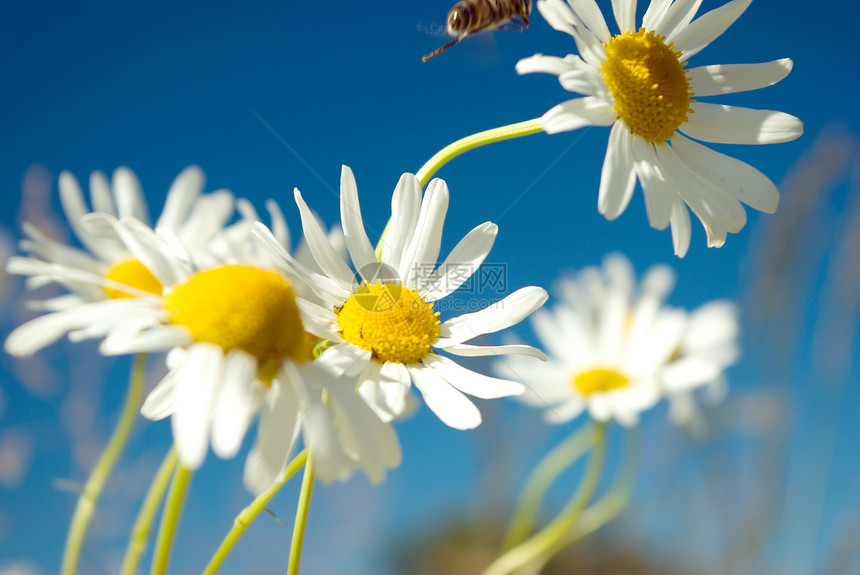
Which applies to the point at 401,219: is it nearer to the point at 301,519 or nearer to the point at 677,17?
the point at 301,519

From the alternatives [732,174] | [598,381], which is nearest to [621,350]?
[598,381]

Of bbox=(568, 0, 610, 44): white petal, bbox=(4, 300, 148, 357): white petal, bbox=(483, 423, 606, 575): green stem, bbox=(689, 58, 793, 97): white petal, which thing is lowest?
bbox=(483, 423, 606, 575): green stem

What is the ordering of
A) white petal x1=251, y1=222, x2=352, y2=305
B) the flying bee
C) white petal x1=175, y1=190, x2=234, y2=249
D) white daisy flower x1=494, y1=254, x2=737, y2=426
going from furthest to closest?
white daisy flower x1=494, y1=254, x2=737, y2=426, white petal x1=175, y1=190, x2=234, y2=249, the flying bee, white petal x1=251, y1=222, x2=352, y2=305

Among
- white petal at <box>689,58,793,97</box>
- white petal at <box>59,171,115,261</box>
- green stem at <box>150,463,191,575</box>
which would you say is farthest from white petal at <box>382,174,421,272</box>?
white petal at <box>59,171,115,261</box>

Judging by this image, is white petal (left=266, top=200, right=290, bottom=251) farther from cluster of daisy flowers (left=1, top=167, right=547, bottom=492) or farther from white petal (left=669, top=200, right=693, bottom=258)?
white petal (left=669, top=200, right=693, bottom=258)

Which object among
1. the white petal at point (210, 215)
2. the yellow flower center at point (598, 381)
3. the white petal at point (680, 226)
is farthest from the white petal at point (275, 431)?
the yellow flower center at point (598, 381)

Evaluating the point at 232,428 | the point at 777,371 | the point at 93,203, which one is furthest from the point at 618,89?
the point at 777,371

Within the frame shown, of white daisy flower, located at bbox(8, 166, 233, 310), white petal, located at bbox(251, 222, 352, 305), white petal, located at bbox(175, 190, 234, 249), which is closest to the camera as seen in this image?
white petal, located at bbox(251, 222, 352, 305)

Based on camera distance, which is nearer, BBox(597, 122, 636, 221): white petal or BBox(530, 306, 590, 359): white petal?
BBox(597, 122, 636, 221): white petal
